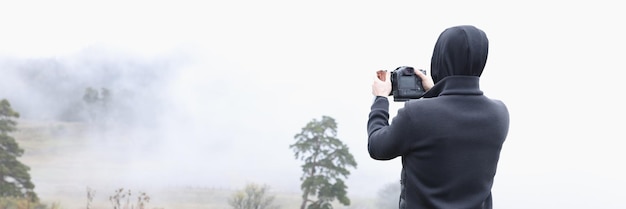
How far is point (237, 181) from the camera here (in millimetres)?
4512

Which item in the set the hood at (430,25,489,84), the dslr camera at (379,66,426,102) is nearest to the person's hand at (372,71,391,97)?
the dslr camera at (379,66,426,102)

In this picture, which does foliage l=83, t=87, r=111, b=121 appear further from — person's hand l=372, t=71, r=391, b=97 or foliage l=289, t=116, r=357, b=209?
person's hand l=372, t=71, r=391, b=97

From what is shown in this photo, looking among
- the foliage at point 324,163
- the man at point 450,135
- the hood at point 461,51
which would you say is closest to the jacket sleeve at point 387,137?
the man at point 450,135

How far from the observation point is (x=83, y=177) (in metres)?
4.46

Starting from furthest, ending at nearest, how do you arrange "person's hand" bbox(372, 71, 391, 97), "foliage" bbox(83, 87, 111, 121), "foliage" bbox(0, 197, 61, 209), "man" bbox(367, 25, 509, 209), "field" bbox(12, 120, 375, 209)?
"foliage" bbox(83, 87, 111, 121)
"field" bbox(12, 120, 375, 209)
"foliage" bbox(0, 197, 61, 209)
"person's hand" bbox(372, 71, 391, 97)
"man" bbox(367, 25, 509, 209)

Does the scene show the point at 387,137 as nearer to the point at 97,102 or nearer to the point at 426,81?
the point at 426,81

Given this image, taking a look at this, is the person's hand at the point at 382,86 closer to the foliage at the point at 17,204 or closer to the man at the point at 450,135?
the man at the point at 450,135

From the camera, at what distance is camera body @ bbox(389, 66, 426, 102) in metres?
1.26

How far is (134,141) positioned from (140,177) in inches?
10.8

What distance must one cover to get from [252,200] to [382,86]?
327 centimetres

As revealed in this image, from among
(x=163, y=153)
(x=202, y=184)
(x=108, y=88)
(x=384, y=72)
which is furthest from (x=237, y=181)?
(x=384, y=72)

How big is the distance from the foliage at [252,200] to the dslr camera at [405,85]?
3235 millimetres

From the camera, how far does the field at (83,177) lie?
14.3ft

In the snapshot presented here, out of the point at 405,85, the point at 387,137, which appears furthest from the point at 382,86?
the point at 387,137
